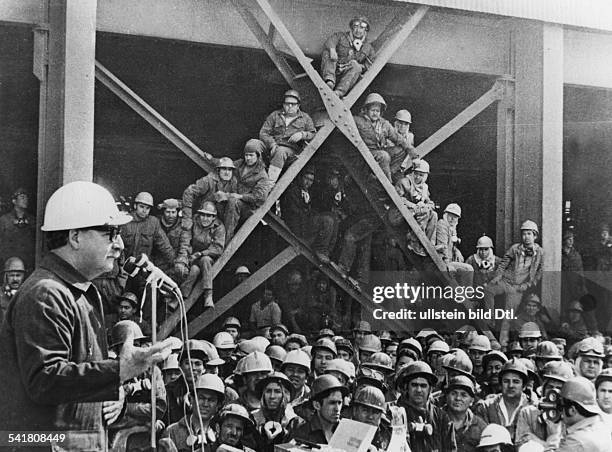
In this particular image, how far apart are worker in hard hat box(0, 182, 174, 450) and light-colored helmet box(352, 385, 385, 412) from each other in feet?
4.14

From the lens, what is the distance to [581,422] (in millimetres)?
3584

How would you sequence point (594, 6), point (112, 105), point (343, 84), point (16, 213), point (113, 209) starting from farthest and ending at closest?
1. point (594, 6)
2. point (343, 84)
3. point (112, 105)
4. point (16, 213)
5. point (113, 209)

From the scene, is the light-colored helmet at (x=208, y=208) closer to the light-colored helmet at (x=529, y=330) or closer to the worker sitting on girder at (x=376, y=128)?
the worker sitting on girder at (x=376, y=128)

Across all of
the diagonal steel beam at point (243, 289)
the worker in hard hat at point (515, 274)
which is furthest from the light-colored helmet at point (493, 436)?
the diagonal steel beam at point (243, 289)

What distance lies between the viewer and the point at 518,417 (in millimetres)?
4227

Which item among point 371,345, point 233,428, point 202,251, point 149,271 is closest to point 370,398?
point 371,345

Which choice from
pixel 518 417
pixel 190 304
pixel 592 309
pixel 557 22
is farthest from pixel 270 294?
pixel 557 22

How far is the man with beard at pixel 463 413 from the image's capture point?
4091 mm

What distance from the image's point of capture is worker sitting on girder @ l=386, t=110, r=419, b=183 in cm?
420

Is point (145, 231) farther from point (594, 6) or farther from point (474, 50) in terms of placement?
point (594, 6)

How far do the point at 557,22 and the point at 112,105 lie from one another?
2.12 metres

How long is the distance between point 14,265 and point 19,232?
0.12m

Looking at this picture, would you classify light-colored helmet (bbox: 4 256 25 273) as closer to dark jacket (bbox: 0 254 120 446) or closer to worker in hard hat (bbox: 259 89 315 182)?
dark jacket (bbox: 0 254 120 446)

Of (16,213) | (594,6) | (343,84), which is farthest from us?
(594,6)
